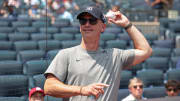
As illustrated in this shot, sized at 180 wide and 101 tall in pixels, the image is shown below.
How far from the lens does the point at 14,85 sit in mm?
4668

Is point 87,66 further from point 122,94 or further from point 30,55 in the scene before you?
point 30,55

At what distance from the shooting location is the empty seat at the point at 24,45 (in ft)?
23.6

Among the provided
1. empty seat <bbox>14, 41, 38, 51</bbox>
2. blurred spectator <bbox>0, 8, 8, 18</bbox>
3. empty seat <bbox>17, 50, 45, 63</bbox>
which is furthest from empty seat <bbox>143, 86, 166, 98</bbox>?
blurred spectator <bbox>0, 8, 8, 18</bbox>

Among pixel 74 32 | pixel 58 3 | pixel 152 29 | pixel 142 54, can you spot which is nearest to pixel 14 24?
pixel 74 32

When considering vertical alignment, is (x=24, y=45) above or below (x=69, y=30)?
below

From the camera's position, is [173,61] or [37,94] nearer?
[37,94]

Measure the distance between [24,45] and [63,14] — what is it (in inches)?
152

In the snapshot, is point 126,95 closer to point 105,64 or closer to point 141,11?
point 105,64

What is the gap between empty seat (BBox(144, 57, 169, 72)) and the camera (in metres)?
7.25

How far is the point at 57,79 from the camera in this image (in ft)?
7.14

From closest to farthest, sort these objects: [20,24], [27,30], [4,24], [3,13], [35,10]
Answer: [27,30]
[4,24]
[20,24]
[3,13]
[35,10]

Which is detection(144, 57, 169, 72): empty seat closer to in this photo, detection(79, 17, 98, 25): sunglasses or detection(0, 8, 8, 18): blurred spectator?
detection(0, 8, 8, 18): blurred spectator

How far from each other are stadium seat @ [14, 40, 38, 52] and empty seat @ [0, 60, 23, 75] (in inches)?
67.1

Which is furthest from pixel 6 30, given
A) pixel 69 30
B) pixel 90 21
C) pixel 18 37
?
pixel 90 21
